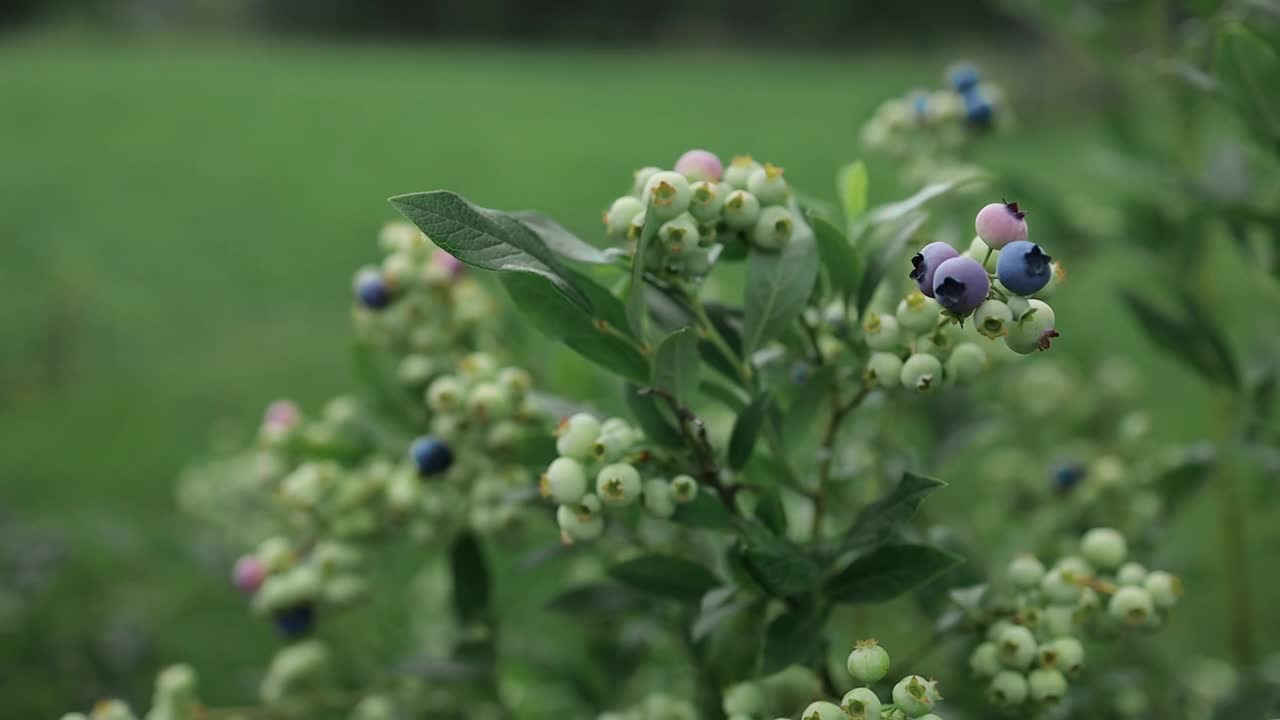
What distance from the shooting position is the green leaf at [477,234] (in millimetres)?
748

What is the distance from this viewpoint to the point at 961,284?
0.67 meters

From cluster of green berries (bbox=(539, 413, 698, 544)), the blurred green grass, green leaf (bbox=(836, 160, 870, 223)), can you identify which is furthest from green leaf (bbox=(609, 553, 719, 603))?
the blurred green grass

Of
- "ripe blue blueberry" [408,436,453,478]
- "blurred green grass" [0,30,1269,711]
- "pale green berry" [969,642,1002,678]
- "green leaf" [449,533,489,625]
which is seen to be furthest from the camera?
"blurred green grass" [0,30,1269,711]

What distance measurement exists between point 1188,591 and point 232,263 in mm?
4692

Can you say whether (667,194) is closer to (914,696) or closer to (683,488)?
(683,488)

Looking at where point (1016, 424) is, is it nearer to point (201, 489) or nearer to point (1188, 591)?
point (1188, 591)

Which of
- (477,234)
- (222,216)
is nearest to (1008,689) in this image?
(477,234)

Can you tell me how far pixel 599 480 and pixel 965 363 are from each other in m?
0.25

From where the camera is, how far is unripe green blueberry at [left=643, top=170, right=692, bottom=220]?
782mm

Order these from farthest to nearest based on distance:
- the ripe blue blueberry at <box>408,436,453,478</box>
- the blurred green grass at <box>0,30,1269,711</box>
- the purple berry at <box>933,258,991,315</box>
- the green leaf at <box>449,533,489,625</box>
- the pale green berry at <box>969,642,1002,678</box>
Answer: the blurred green grass at <box>0,30,1269,711</box> < the green leaf at <box>449,533,489,625</box> < the ripe blue blueberry at <box>408,436,453,478</box> < the pale green berry at <box>969,642,1002,678</box> < the purple berry at <box>933,258,991,315</box>

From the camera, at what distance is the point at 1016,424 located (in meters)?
1.93

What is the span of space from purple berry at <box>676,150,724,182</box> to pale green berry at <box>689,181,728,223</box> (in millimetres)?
20

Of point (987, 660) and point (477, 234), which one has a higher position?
point (477, 234)

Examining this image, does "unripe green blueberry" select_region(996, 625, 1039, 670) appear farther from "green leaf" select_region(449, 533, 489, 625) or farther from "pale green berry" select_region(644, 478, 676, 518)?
"green leaf" select_region(449, 533, 489, 625)
